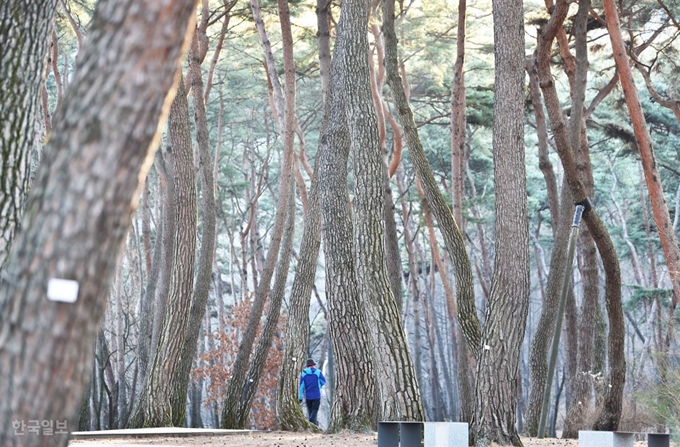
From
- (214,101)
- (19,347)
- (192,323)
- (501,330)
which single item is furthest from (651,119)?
(19,347)

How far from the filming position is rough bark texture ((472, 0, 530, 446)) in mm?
7926

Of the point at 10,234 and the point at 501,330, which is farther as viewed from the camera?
the point at 501,330

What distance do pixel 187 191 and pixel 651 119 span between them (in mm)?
16614

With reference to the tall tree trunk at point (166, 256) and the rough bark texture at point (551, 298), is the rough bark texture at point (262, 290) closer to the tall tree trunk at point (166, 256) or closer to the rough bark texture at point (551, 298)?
the tall tree trunk at point (166, 256)

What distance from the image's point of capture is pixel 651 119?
77.5 feet

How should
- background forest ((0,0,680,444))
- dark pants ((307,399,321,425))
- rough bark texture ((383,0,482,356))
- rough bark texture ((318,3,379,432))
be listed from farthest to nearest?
1. dark pants ((307,399,321,425))
2. background forest ((0,0,680,444))
3. rough bark texture ((383,0,482,356))
4. rough bark texture ((318,3,379,432))

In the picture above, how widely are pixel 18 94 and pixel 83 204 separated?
219 centimetres

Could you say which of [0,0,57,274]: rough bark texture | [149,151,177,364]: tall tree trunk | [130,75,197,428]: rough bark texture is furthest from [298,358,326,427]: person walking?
[0,0,57,274]: rough bark texture

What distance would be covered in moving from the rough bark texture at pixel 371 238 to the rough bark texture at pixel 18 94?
4.30m

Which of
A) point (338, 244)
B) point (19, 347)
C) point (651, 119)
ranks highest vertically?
point (651, 119)

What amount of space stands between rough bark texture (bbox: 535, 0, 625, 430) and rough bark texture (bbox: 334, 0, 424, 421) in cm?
270

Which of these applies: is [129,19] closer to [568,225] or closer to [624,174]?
[568,225]

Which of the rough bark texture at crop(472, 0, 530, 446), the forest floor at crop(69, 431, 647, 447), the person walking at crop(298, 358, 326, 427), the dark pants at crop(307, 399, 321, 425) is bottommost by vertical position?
the forest floor at crop(69, 431, 647, 447)

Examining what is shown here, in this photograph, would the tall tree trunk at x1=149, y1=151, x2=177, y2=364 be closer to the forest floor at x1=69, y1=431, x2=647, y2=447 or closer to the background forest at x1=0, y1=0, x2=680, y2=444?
the background forest at x1=0, y1=0, x2=680, y2=444
